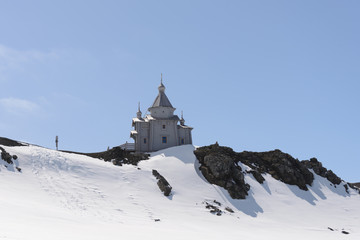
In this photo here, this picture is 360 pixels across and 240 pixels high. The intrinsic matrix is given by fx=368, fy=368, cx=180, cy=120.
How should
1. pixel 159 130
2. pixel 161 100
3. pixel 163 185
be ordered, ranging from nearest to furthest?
1. pixel 163 185
2. pixel 159 130
3. pixel 161 100

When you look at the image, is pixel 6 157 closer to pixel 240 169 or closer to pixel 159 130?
pixel 159 130

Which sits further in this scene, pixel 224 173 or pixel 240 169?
pixel 240 169

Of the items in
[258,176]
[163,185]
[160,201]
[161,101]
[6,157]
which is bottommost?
[160,201]

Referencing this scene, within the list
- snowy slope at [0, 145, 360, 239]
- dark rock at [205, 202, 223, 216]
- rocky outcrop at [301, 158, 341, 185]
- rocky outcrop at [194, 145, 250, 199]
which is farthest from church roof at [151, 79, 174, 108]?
rocky outcrop at [301, 158, 341, 185]

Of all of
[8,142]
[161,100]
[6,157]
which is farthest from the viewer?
[161,100]

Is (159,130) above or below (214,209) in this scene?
above

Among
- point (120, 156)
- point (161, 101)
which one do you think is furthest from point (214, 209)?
point (161, 101)

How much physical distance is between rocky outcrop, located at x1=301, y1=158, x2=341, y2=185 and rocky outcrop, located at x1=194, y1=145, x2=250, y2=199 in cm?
1687

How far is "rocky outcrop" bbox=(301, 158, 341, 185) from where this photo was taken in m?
64.1

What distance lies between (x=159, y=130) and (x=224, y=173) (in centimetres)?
1583

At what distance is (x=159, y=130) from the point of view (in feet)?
207

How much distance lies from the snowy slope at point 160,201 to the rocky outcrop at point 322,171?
129 inches

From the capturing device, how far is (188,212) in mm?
40781

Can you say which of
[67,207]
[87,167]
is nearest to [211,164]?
[87,167]
